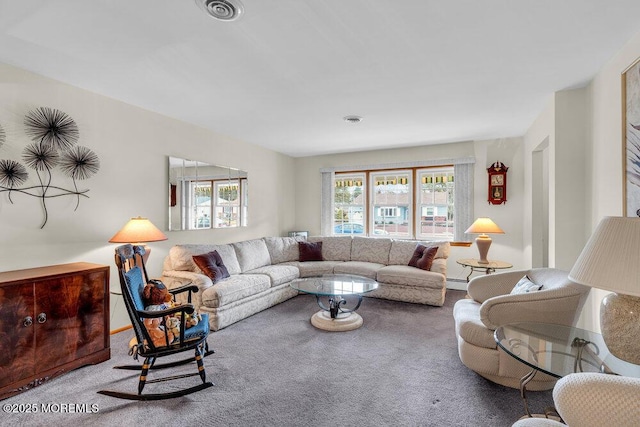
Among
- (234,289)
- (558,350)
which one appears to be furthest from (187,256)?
(558,350)

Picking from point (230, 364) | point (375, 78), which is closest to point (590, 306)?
point (375, 78)

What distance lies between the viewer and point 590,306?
114 inches

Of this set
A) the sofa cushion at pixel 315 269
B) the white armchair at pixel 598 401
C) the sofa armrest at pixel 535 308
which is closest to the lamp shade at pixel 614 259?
the white armchair at pixel 598 401

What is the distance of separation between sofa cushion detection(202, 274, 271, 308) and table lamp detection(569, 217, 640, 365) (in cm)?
302

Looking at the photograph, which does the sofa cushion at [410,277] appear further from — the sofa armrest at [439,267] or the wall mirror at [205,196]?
the wall mirror at [205,196]

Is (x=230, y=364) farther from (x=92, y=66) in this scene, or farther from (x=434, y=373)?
(x=92, y=66)

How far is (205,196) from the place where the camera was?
181 inches

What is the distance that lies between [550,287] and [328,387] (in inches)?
71.6

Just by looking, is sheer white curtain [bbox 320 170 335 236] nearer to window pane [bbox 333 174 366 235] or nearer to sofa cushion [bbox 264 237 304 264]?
window pane [bbox 333 174 366 235]

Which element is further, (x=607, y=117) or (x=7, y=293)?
(x=607, y=117)

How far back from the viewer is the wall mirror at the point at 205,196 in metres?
4.16

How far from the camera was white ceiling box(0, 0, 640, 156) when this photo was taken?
1.89m

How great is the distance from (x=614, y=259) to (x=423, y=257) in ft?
11.1

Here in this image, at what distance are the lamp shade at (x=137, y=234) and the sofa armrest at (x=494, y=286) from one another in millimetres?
3191
